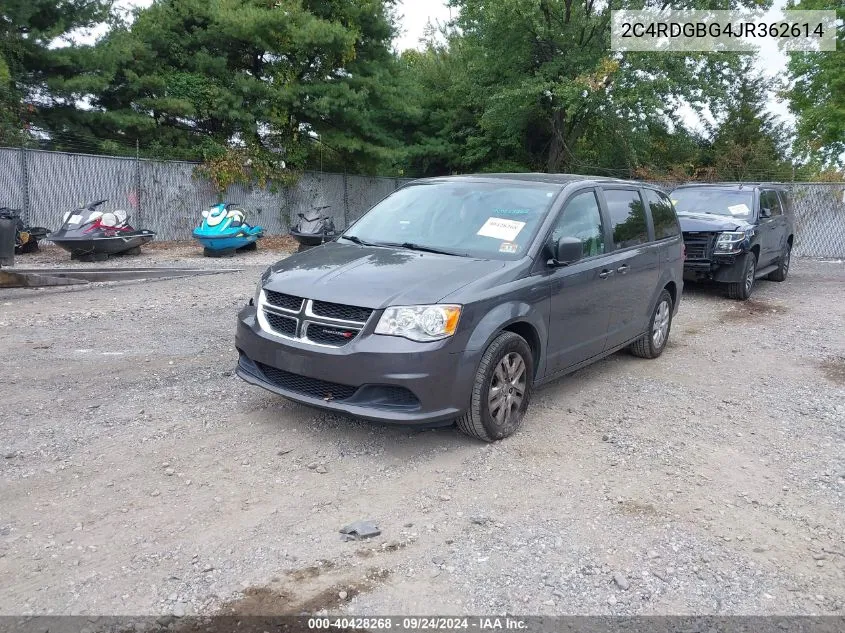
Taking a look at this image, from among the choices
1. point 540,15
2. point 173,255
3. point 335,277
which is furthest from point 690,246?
point 540,15

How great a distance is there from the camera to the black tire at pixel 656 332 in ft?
23.3

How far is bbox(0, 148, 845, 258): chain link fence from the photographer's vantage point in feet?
56.4

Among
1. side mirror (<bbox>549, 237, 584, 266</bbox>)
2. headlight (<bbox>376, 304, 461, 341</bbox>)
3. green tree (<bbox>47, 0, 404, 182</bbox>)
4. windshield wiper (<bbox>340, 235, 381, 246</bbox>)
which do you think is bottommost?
headlight (<bbox>376, 304, 461, 341</bbox>)

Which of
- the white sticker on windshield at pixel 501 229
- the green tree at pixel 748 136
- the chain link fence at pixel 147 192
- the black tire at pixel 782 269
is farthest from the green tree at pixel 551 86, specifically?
the white sticker on windshield at pixel 501 229

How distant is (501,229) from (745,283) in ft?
25.2

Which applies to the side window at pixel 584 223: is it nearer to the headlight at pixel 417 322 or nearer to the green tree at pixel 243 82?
the headlight at pixel 417 322

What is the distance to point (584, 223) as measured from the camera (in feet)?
18.9

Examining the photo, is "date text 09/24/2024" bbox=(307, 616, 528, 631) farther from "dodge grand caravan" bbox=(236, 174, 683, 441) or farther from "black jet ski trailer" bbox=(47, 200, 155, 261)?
"black jet ski trailer" bbox=(47, 200, 155, 261)

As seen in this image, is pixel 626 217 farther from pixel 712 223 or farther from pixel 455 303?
pixel 712 223

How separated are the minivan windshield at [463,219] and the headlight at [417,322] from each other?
90 cm

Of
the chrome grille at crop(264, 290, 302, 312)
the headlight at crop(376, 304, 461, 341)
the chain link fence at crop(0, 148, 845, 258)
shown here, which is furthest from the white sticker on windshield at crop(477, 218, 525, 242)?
the chain link fence at crop(0, 148, 845, 258)

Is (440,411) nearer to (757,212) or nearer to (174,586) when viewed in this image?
(174,586)

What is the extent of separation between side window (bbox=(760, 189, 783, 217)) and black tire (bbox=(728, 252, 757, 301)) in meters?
1.31

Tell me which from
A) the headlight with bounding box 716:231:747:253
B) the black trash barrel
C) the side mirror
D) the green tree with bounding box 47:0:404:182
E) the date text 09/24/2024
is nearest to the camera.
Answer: the date text 09/24/2024
